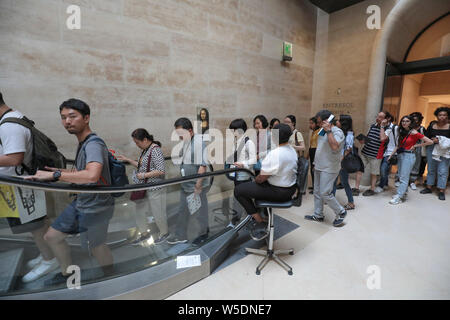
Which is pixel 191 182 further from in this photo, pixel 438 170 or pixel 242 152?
pixel 438 170

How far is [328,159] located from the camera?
3146 millimetres

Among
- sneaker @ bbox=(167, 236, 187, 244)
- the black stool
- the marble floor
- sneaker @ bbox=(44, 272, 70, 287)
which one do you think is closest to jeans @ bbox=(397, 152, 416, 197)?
the marble floor

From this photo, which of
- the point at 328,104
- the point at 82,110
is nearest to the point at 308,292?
the point at 82,110

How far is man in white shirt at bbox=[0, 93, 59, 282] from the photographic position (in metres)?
1.72

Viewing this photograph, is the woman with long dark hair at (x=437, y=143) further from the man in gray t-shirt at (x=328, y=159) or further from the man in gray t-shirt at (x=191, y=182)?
the man in gray t-shirt at (x=191, y=182)

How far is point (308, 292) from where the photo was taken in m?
2.12

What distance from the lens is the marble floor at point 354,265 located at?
2115mm

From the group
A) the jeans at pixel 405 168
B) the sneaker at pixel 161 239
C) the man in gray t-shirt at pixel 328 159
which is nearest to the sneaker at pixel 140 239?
the sneaker at pixel 161 239

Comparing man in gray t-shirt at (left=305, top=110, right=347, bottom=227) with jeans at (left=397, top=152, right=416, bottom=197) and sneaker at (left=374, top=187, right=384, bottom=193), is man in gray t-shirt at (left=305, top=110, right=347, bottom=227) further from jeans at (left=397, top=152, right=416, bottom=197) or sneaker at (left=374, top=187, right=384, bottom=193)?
sneaker at (left=374, top=187, right=384, bottom=193)

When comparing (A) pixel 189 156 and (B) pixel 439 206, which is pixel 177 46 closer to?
(A) pixel 189 156

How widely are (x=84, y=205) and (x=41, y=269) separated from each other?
2.08 ft

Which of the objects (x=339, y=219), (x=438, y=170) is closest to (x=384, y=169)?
(x=438, y=170)

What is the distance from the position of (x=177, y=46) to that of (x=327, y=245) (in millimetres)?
3811

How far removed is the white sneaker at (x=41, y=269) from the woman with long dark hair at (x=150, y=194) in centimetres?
60
